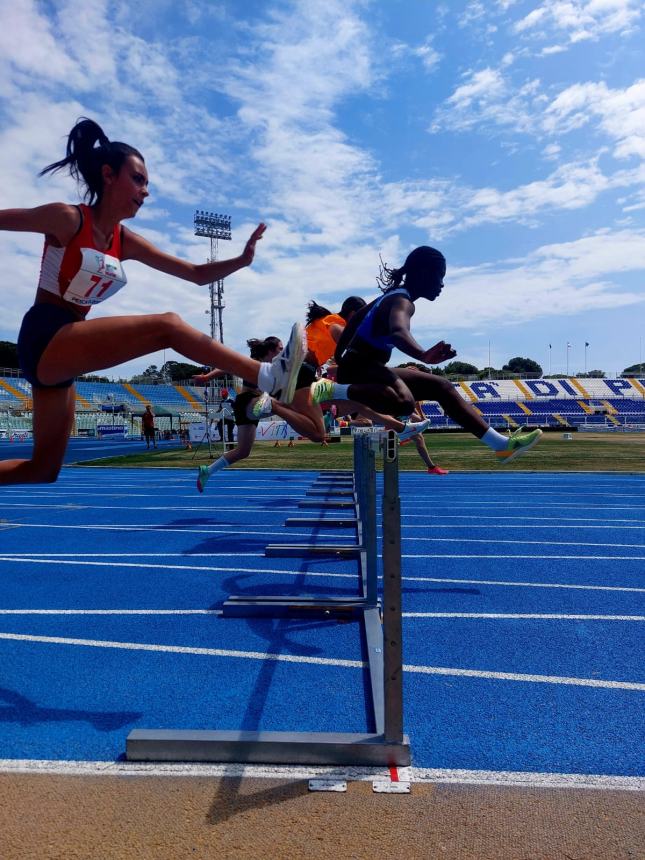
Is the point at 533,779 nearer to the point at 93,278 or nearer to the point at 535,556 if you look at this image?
the point at 93,278

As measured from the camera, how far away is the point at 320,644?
383 centimetres

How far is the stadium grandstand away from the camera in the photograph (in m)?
41.2

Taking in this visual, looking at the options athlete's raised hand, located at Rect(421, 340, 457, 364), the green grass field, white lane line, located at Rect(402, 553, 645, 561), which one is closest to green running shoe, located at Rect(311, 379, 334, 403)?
athlete's raised hand, located at Rect(421, 340, 457, 364)

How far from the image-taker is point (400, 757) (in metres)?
2.47

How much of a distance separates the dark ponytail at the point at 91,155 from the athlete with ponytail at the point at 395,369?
167cm

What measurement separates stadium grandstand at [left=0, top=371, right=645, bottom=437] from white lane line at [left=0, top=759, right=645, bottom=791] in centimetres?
3686

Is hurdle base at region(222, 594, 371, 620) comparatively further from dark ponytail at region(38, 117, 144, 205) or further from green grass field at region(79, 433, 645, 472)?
green grass field at region(79, 433, 645, 472)

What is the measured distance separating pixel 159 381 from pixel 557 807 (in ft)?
213

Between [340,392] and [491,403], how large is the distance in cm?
4913

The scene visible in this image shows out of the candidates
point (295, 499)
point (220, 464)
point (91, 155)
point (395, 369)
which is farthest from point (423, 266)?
point (295, 499)

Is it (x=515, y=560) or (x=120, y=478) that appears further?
(x=120, y=478)

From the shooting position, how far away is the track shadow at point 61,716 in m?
2.82

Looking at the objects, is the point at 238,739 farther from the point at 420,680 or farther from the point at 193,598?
the point at 193,598

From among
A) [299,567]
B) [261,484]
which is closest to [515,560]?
[299,567]
